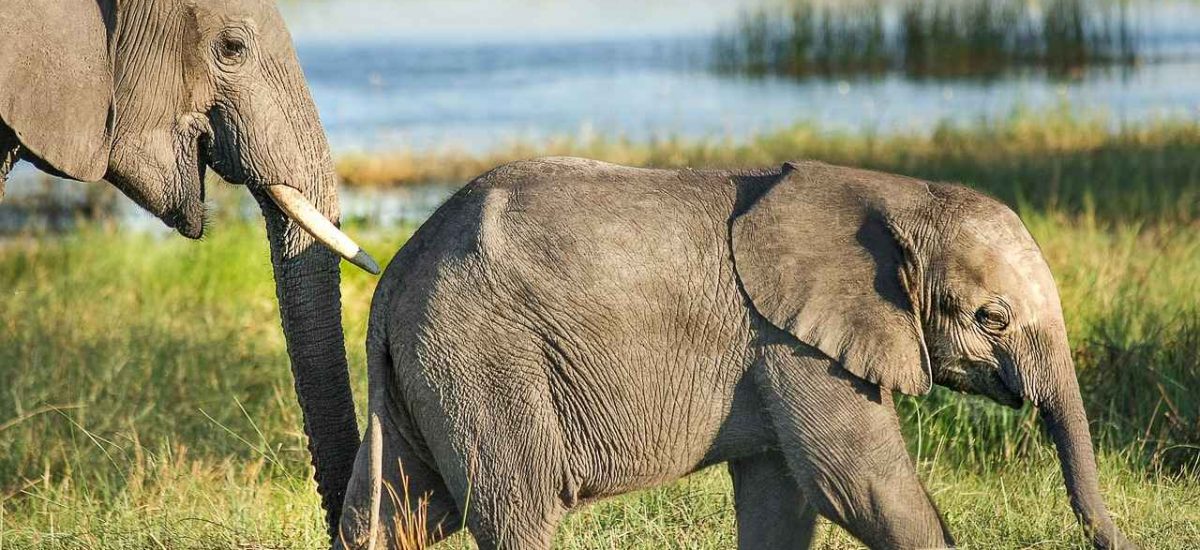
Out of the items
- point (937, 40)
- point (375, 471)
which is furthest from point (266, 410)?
point (937, 40)

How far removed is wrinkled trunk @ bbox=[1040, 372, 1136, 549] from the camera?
4.09 meters

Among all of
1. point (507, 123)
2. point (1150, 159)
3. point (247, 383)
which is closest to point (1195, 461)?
point (247, 383)

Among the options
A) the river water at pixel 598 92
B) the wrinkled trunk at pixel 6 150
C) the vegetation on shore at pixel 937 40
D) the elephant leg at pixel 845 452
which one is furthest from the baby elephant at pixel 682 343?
the vegetation on shore at pixel 937 40

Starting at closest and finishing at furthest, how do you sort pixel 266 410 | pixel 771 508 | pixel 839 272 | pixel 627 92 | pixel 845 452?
pixel 845 452 < pixel 839 272 < pixel 771 508 < pixel 266 410 < pixel 627 92

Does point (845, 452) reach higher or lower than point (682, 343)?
lower

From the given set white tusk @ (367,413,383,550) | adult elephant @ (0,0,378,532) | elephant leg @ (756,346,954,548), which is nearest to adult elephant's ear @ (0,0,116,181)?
adult elephant @ (0,0,378,532)

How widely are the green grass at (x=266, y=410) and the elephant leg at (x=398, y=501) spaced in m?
0.70

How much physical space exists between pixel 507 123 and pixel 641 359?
48.5 ft

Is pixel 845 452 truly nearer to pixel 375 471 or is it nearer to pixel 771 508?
pixel 771 508

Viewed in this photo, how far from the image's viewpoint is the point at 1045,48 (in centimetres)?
2103

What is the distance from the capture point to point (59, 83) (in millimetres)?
4199

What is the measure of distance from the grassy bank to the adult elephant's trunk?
5.10m

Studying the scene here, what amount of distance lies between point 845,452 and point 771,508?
1.43 feet

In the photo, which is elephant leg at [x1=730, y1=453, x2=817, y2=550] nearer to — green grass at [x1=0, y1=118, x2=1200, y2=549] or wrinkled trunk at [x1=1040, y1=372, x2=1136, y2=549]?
green grass at [x1=0, y1=118, x2=1200, y2=549]
